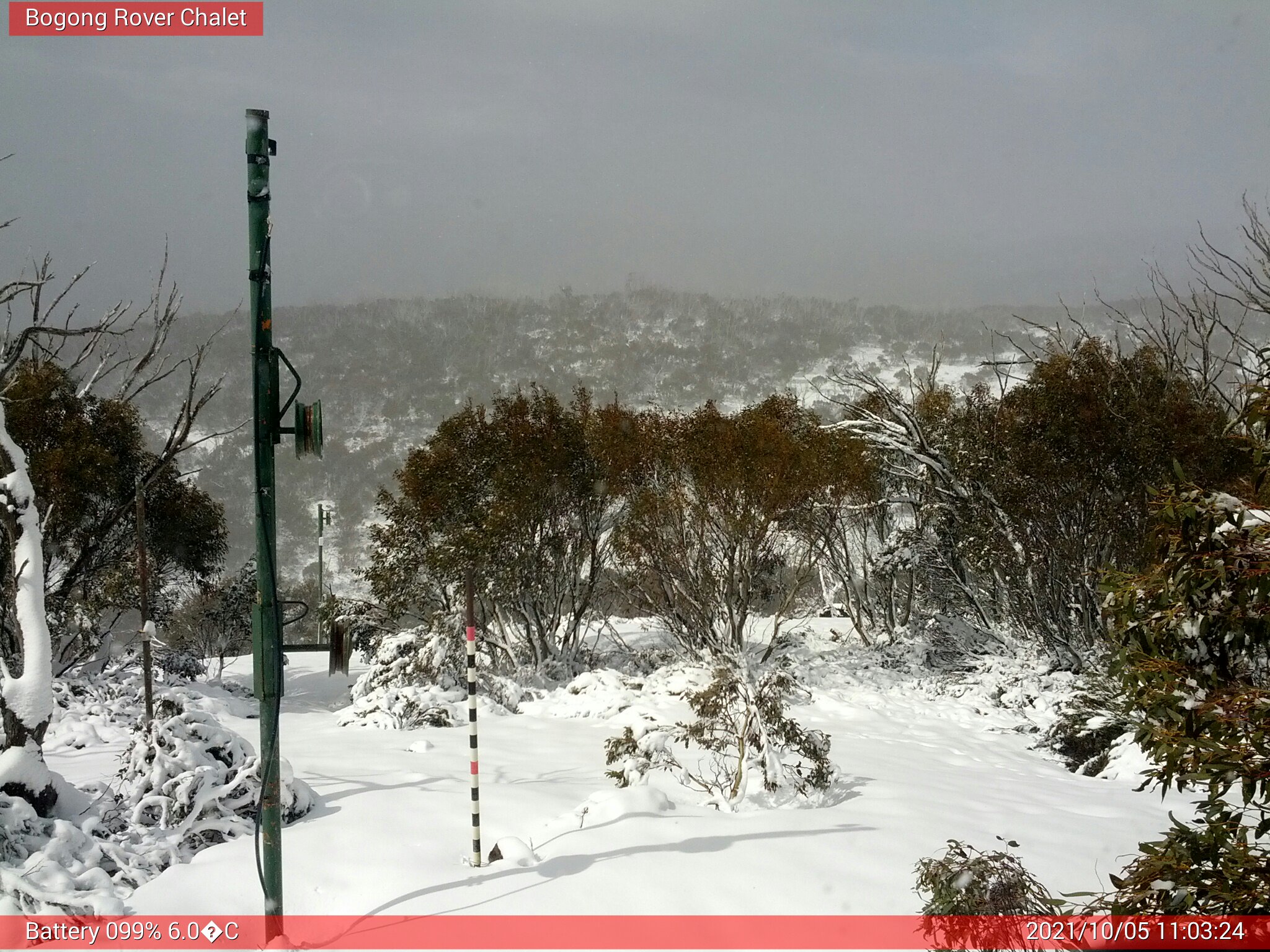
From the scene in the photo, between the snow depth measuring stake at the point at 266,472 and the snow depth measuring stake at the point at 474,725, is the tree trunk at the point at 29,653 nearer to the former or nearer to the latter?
the snow depth measuring stake at the point at 266,472

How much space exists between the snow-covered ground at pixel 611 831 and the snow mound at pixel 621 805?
2 cm

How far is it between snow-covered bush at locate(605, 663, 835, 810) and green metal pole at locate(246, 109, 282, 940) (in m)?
4.04

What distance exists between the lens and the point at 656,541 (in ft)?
60.7

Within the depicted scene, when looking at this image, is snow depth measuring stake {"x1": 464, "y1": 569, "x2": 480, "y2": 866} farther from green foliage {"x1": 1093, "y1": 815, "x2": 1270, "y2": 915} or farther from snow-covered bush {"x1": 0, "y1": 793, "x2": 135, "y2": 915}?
green foliage {"x1": 1093, "y1": 815, "x2": 1270, "y2": 915}

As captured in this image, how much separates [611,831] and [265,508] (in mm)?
3301

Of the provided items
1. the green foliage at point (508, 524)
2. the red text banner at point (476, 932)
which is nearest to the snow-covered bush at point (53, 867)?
the red text banner at point (476, 932)

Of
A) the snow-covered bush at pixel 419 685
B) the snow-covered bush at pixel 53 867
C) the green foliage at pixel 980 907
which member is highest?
the green foliage at pixel 980 907

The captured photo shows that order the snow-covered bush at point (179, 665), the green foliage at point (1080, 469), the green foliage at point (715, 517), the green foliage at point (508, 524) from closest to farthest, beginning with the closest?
the green foliage at point (1080, 469)
the green foliage at point (715, 517)
the green foliage at point (508, 524)
the snow-covered bush at point (179, 665)

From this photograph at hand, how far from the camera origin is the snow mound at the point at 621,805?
22.1 ft

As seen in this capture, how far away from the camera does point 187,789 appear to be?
6387 millimetres

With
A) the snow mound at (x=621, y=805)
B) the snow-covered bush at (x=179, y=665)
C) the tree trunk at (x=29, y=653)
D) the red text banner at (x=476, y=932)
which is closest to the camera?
the red text banner at (x=476, y=932)

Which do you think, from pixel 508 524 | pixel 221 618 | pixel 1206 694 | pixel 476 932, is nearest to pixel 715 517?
pixel 508 524

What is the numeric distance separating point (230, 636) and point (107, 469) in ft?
38.5

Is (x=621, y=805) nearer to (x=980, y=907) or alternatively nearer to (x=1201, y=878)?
(x=980, y=907)
